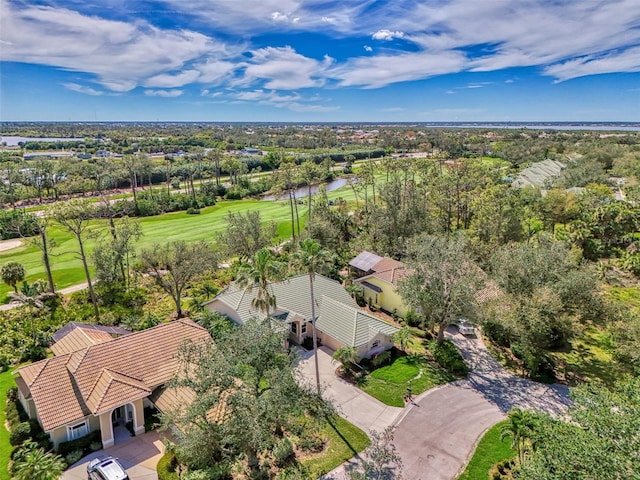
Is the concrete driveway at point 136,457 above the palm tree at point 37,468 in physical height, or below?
below

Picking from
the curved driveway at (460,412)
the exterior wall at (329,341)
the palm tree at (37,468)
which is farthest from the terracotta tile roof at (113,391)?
the curved driveway at (460,412)

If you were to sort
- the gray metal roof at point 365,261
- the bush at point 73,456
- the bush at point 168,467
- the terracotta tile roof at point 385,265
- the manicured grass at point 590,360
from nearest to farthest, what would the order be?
the bush at point 168,467
the bush at point 73,456
the manicured grass at point 590,360
the terracotta tile roof at point 385,265
the gray metal roof at point 365,261

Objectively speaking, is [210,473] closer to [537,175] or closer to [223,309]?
[223,309]

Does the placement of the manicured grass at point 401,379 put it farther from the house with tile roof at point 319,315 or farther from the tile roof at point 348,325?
the tile roof at point 348,325

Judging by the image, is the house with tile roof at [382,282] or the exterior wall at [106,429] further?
the house with tile roof at [382,282]

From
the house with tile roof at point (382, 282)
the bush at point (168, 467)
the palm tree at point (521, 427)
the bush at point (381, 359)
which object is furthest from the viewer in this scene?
the house with tile roof at point (382, 282)

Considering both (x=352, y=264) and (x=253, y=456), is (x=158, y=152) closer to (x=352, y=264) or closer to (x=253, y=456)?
(x=352, y=264)

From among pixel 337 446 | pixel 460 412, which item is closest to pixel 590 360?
pixel 460 412
